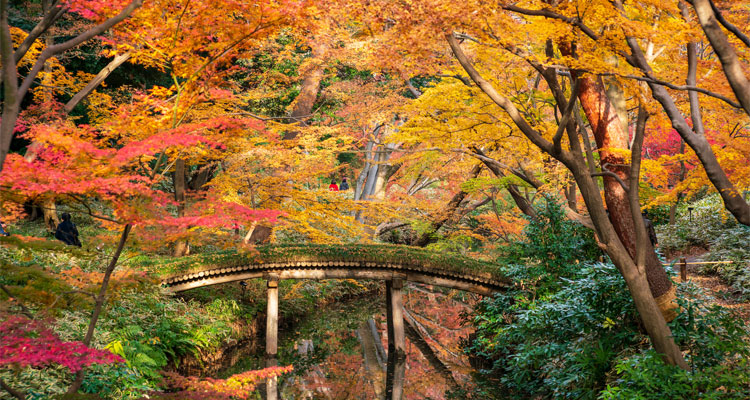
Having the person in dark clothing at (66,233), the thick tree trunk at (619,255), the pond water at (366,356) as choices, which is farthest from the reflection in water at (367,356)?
the thick tree trunk at (619,255)

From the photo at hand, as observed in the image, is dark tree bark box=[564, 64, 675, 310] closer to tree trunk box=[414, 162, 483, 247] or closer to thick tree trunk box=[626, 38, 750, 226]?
thick tree trunk box=[626, 38, 750, 226]

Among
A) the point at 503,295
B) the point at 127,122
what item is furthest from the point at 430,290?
the point at 127,122

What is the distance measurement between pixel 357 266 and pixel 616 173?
18.8ft

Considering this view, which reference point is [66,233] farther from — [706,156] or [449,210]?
[706,156]

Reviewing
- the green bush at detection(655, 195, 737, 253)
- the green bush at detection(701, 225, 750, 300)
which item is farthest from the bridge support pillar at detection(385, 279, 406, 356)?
the green bush at detection(655, 195, 737, 253)

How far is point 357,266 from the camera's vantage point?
11.3 meters

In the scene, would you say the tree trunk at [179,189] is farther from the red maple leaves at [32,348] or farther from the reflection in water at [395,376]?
the red maple leaves at [32,348]

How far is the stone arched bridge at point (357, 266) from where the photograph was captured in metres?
10.7

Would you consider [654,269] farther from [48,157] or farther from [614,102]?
[48,157]

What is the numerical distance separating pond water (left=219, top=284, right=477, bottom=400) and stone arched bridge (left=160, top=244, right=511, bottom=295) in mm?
1723

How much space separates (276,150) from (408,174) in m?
5.74

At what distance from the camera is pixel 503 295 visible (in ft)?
33.2

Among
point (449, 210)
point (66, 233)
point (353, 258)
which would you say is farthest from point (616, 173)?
point (66, 233)

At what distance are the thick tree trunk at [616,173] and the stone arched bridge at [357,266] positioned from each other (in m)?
3.84
